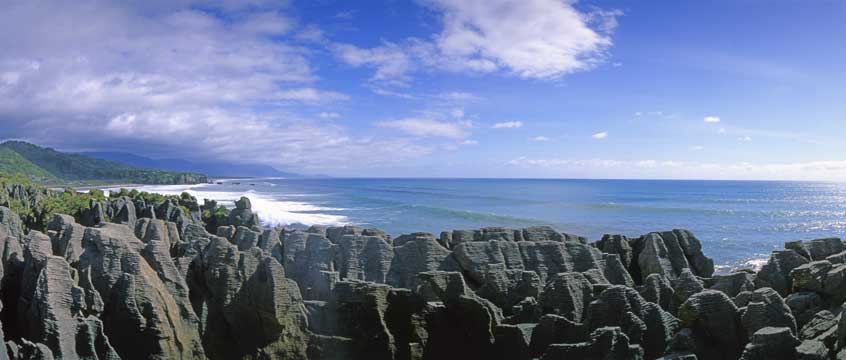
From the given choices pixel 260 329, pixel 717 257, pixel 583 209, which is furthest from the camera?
pixel 583 209

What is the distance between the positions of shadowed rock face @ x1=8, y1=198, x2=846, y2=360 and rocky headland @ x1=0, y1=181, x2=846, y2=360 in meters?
0.02

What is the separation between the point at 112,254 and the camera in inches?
396

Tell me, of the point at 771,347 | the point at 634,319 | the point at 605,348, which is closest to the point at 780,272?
the point at 771,347

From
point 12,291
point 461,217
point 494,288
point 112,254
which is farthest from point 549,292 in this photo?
point 461,217

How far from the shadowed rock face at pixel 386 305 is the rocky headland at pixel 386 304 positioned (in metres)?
0.02

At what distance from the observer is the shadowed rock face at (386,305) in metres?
8.59

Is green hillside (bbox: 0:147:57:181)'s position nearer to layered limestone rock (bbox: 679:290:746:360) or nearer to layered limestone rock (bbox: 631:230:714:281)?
layered limestone rock (bbox: 631:230:714:281)

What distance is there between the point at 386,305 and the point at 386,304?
0.06 feet

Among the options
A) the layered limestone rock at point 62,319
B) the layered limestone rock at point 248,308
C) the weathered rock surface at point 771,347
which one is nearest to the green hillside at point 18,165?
the layered limestone rock at point 248,308

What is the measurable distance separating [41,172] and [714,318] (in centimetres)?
16918

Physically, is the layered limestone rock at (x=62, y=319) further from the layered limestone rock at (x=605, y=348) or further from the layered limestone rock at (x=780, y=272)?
the layered limestone rock at (x=780, y=272)

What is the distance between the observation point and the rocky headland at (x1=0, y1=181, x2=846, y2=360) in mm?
8594

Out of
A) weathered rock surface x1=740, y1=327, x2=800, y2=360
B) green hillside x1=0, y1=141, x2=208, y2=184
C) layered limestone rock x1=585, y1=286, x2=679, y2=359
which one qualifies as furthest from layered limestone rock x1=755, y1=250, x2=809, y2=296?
green hillside x1=0, y1=141, x2=208, y2=184

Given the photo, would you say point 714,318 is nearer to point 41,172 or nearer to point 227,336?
point 227,336
